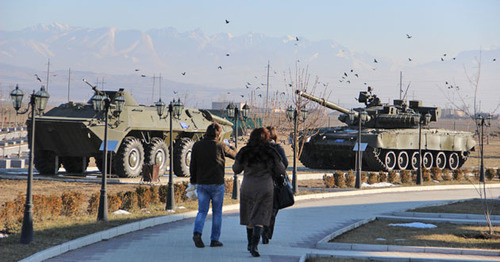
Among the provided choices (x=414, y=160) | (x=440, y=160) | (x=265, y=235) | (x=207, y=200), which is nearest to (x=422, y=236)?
(x=265, y=235)

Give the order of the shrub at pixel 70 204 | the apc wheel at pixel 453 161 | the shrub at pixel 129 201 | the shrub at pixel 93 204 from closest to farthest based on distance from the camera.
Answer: the shrub at pixel 70 204 < the shrub at pixel 93 204 < the shrub at pixel 129 201 < the apc wheel at pixel 453 161

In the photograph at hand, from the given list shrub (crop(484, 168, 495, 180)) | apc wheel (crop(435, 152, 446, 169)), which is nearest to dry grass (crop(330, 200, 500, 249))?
shrub (crop(484, 168, 495, 180))

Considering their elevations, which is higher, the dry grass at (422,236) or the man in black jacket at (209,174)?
the man in black jacket at (209,174)

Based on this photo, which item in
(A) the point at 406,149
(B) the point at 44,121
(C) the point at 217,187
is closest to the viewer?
(C) the point at 217,187

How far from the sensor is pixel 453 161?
42.0m

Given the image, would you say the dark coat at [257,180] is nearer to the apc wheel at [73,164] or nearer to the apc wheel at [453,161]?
the apc wheel at [73,164]

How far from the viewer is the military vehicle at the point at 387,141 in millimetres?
36312

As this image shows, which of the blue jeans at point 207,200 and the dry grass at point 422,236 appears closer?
the blue jeans at point 207,200

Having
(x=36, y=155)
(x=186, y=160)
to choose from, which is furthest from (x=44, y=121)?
(x=186, y=160)

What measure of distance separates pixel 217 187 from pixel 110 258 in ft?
6.27

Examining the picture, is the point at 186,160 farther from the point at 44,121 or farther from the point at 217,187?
the point at 217,187

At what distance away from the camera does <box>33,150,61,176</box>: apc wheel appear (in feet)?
93.0

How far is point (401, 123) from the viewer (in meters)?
39.4

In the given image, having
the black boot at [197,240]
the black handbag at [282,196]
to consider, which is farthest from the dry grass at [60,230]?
the black handbag at [282,196]
